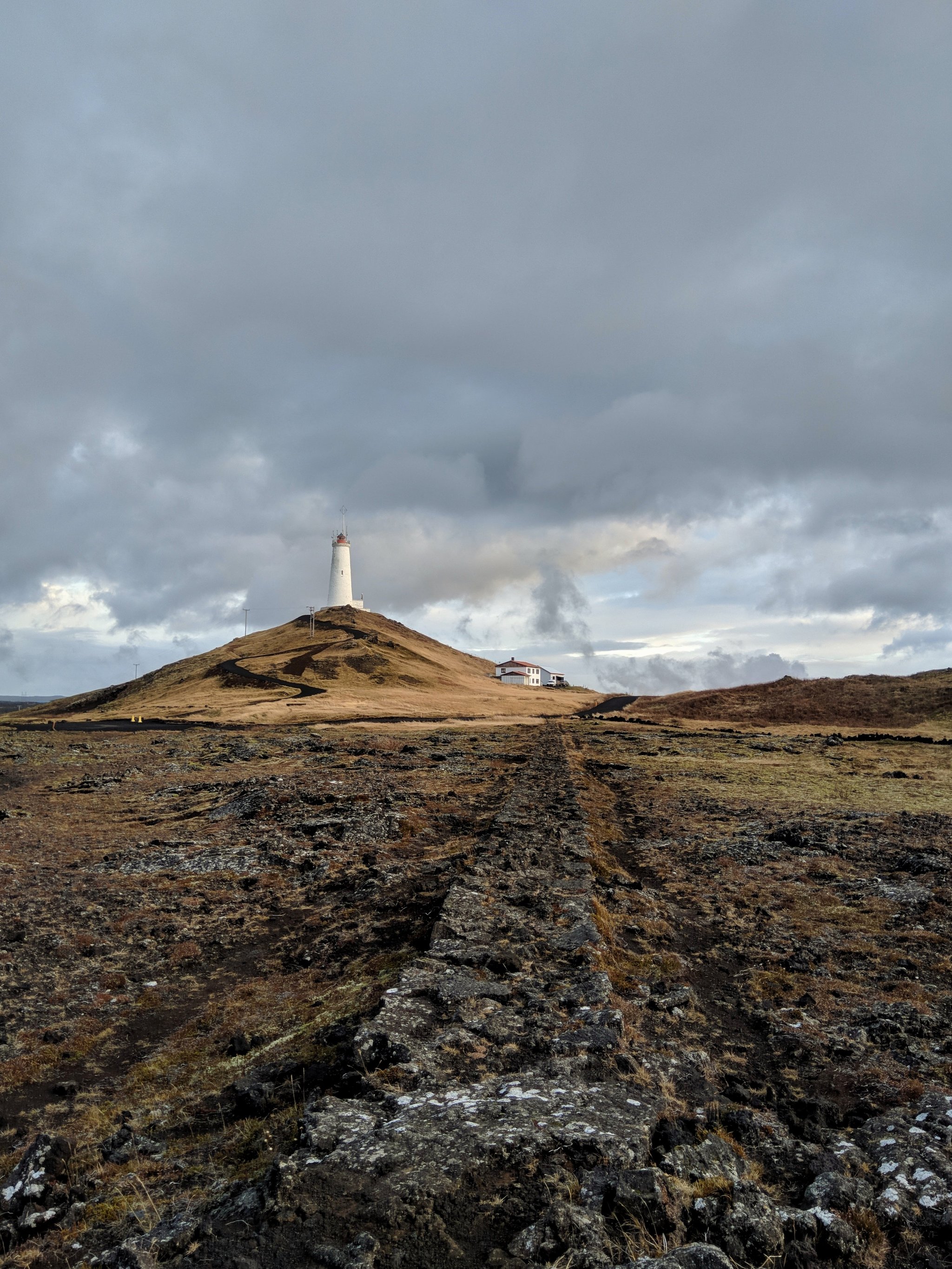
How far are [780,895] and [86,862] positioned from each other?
20.3 m

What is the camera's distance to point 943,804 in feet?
99.8

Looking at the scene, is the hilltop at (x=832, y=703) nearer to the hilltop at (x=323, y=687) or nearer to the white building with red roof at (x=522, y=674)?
the hilltop at (x=323, y=687)

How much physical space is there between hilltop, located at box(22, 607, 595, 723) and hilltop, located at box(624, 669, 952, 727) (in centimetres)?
1835

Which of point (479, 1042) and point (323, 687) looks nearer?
point (479, 1042)

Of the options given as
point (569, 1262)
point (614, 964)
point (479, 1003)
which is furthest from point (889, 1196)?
point (614, 964)

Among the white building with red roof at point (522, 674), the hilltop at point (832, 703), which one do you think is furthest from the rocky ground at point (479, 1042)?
the white building with red roof at point (522, 674)

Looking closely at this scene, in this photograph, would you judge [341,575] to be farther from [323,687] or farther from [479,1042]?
[479,1042]

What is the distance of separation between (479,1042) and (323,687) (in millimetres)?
100424

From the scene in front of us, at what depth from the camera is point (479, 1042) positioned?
8742 mm

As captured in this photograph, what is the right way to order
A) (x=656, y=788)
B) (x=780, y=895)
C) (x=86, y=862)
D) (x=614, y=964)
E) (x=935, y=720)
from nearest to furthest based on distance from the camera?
(x=614, y=964), (x=780, y=895), (x=86, y=862), (x=656, y=788), (x=935, y=720)

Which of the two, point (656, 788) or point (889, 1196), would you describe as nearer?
point (889, 1196)

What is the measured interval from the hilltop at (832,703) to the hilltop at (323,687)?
60.2 ft

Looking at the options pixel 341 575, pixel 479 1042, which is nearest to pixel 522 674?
pixel 341 575

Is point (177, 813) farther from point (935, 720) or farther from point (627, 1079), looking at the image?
point (935, 720)
